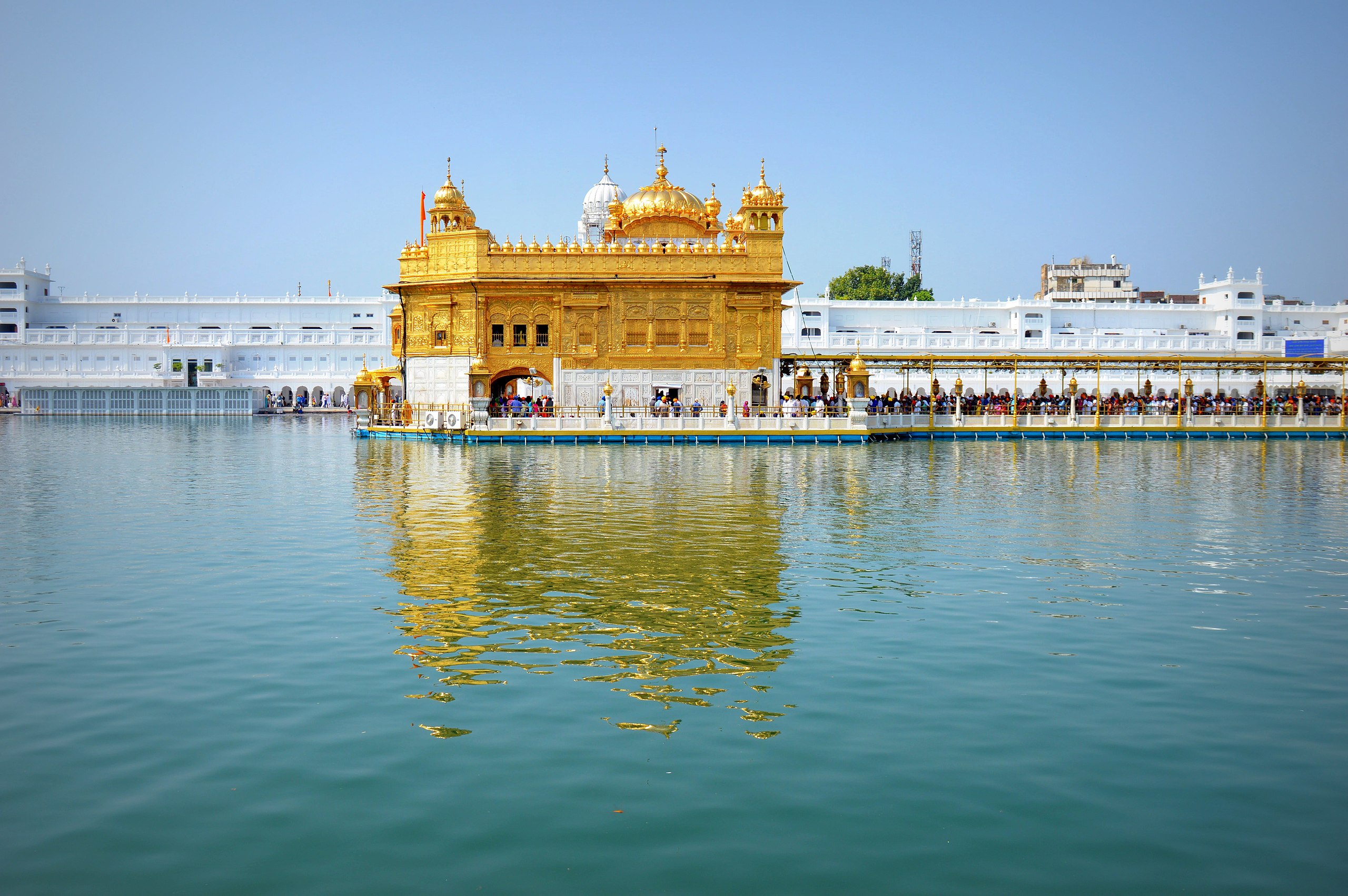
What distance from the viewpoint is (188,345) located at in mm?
93812

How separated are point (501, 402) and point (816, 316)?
43.1 m

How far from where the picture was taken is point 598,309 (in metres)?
46.4

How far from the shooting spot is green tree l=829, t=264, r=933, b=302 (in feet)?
339

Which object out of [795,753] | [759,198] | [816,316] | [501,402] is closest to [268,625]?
[795,753]

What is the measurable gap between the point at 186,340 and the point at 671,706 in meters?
99.1

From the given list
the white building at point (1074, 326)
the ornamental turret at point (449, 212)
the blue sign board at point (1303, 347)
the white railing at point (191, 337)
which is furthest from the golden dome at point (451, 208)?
the blue sign board at point (1303, 347)

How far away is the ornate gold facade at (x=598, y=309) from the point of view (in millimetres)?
46375

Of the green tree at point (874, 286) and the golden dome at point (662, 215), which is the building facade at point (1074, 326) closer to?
the green tree at point (874, 286)

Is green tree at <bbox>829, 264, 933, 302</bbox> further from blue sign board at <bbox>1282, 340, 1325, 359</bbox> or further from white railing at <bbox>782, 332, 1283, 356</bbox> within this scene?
blue sign board at <bbox>1282, 340, 1325, 359</bbox>

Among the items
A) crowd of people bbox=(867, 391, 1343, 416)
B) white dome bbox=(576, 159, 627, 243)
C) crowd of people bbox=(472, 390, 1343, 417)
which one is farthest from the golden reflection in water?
white dome bbox=(576, 159, 627, 243)

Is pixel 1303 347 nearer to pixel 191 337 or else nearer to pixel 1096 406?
pixel 1096 406

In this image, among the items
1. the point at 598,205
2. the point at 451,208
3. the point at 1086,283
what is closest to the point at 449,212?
the point at 451,208

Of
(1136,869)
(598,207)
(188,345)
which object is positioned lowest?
(1136,869)

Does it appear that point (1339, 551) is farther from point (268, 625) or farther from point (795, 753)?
point (268, 625)
